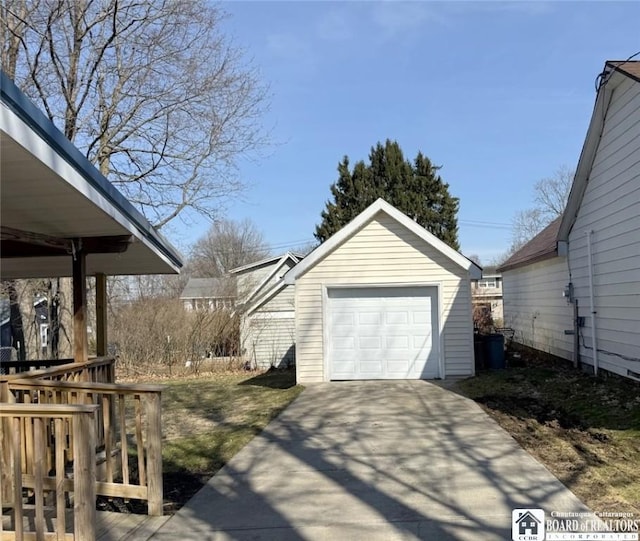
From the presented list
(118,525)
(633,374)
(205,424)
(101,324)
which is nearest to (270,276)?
(205,424)

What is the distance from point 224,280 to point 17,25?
10394 mm

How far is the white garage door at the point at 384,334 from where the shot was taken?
41.9 ft

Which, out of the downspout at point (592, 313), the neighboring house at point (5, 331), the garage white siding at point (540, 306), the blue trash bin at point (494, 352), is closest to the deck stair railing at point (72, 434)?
the downspout at point (592, 313)

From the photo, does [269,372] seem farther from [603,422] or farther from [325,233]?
[325,233]

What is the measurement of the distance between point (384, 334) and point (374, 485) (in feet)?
25.0

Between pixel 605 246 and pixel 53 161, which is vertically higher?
pixel 53 161

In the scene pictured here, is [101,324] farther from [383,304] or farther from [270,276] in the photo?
[270,276]

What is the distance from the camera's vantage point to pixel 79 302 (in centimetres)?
626

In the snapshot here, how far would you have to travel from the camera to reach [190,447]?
7344 mm

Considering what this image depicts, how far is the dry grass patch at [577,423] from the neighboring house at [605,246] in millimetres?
739

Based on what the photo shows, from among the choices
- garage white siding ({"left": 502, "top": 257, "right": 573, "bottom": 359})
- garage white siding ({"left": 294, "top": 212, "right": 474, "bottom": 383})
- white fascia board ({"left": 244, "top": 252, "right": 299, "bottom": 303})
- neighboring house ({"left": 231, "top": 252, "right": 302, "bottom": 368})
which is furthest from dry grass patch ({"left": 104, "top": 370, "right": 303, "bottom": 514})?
garage white siding ({"left": 502, "top": 257, "right": 573, "bottom": 359})

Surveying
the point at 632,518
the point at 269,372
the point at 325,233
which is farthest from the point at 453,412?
the point at 325,233

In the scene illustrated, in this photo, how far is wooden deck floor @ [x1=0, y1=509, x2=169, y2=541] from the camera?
4.36m

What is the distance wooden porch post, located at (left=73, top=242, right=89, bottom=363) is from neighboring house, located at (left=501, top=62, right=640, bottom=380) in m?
8.40
